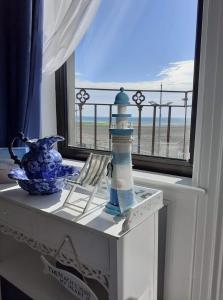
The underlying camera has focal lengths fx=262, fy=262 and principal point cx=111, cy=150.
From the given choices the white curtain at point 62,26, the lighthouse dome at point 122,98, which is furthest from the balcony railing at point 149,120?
the lighthouse dome at point 122,98

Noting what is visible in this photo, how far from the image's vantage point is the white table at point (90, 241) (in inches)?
29.8

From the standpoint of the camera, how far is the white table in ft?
2.48

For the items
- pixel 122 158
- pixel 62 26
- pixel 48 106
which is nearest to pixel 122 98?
pixel 122 158

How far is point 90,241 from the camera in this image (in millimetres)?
Result: 791

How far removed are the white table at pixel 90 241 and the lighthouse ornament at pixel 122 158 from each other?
0.18 ft

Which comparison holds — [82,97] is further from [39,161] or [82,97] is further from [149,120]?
[39,161]

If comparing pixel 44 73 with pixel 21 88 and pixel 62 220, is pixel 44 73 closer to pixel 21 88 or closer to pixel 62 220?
pixel 21 88

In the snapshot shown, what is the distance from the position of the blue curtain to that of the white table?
0.33 m

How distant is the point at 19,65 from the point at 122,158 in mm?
704


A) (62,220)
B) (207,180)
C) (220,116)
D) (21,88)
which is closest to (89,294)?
(62,220)

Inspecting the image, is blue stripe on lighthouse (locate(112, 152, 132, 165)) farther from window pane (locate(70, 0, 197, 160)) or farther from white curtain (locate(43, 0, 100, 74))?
white curtain (locate(43, 0, 100, 74))

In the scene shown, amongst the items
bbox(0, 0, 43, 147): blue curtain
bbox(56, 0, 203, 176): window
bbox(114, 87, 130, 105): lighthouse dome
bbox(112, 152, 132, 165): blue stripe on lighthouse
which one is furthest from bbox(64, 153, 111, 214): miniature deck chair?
bbox(0, 0, 43, 147): blue curtain

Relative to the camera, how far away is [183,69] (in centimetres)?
106

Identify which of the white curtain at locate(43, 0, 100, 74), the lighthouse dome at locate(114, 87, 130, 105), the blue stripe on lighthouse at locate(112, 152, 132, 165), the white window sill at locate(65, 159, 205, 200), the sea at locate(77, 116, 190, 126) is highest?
the white curtain at locate(43, 0, 100, 74)
